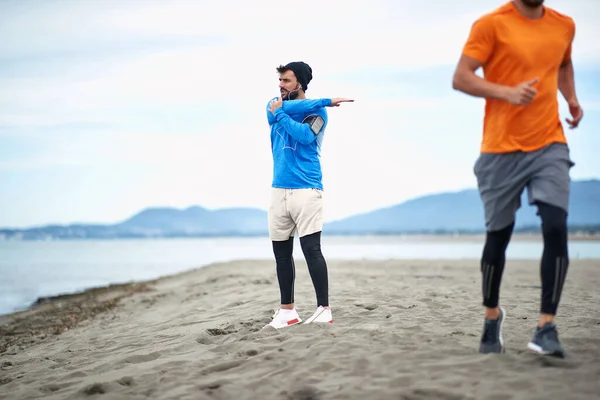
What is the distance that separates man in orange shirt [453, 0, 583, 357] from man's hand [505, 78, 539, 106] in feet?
0.09

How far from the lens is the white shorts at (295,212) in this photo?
5062mm

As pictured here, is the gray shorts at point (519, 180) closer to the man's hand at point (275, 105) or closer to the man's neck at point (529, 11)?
the man's neck at point (529, 11)

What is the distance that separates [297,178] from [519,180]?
2028 millimetres

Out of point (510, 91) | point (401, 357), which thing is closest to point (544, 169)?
point (510, 91)

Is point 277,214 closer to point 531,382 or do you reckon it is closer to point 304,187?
point 304,187

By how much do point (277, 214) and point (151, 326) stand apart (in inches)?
108

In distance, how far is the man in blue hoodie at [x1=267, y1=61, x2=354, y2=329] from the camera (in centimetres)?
505

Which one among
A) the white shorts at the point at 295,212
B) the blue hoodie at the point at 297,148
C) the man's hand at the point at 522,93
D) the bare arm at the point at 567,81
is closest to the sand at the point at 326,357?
the white shorts at the point at 295,212

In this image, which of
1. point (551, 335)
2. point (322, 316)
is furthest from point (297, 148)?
point (551, 335)

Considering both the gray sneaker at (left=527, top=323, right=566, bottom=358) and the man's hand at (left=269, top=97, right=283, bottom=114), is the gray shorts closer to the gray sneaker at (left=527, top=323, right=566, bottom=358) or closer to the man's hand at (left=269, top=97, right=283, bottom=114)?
the gray sneaker at (left=527, top=323, right=566, bottom=358)

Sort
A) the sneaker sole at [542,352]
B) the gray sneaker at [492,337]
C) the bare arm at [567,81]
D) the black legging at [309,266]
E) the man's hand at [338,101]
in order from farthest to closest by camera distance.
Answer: the black legging at [309,266]
the man's hand at [338,101]
the bare arm at [567,81]
the gray sneaker at [492,337]
the sneaker sole at [542,352]

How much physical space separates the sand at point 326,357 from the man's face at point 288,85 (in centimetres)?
201

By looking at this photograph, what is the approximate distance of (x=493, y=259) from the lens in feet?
12.3

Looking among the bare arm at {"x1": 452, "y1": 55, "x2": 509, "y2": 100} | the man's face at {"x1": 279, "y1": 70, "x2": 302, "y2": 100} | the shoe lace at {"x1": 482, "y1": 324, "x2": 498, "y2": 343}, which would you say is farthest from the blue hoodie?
the shoe lace at {"x1": 482, "y1": 324, "x2": 498, "y2": 343}
